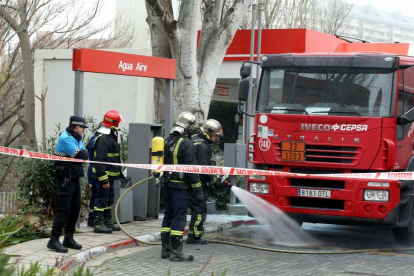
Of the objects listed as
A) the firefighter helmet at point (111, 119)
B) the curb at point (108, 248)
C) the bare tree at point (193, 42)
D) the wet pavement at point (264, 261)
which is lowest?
the wet pavement at point (264, 261)

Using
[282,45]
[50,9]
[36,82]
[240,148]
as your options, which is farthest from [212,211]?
[50,9]

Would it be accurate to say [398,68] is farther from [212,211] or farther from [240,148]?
[212,211]

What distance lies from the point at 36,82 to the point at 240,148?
33.2 feet

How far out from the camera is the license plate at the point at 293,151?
9.80 m

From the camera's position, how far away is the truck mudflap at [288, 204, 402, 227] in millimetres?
9125

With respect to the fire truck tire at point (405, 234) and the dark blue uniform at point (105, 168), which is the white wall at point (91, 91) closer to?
the dark blue uniform at point (105, 168)

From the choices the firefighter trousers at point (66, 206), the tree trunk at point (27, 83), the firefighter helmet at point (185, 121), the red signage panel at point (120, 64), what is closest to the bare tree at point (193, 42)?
the red signage panel at point (120, 64)

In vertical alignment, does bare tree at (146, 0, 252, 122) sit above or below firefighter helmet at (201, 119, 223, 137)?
above

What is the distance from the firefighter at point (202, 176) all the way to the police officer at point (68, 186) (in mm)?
1834

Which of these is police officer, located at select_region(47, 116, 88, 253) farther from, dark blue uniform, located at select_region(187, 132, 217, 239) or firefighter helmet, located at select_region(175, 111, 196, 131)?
dark blue uniform, located at select_region(187, 132, 217, 239)

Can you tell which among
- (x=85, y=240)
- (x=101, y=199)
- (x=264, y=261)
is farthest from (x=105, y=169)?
(x=264, y=261)

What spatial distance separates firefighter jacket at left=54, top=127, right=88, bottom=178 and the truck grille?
11.5 feet

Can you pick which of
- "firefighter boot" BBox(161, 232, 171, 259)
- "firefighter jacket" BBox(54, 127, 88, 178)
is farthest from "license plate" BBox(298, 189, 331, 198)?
"firefighter jacket" BBox(54, 127, 88, 178)

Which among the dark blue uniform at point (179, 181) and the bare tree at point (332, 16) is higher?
the bare tree at point (332, 16)
